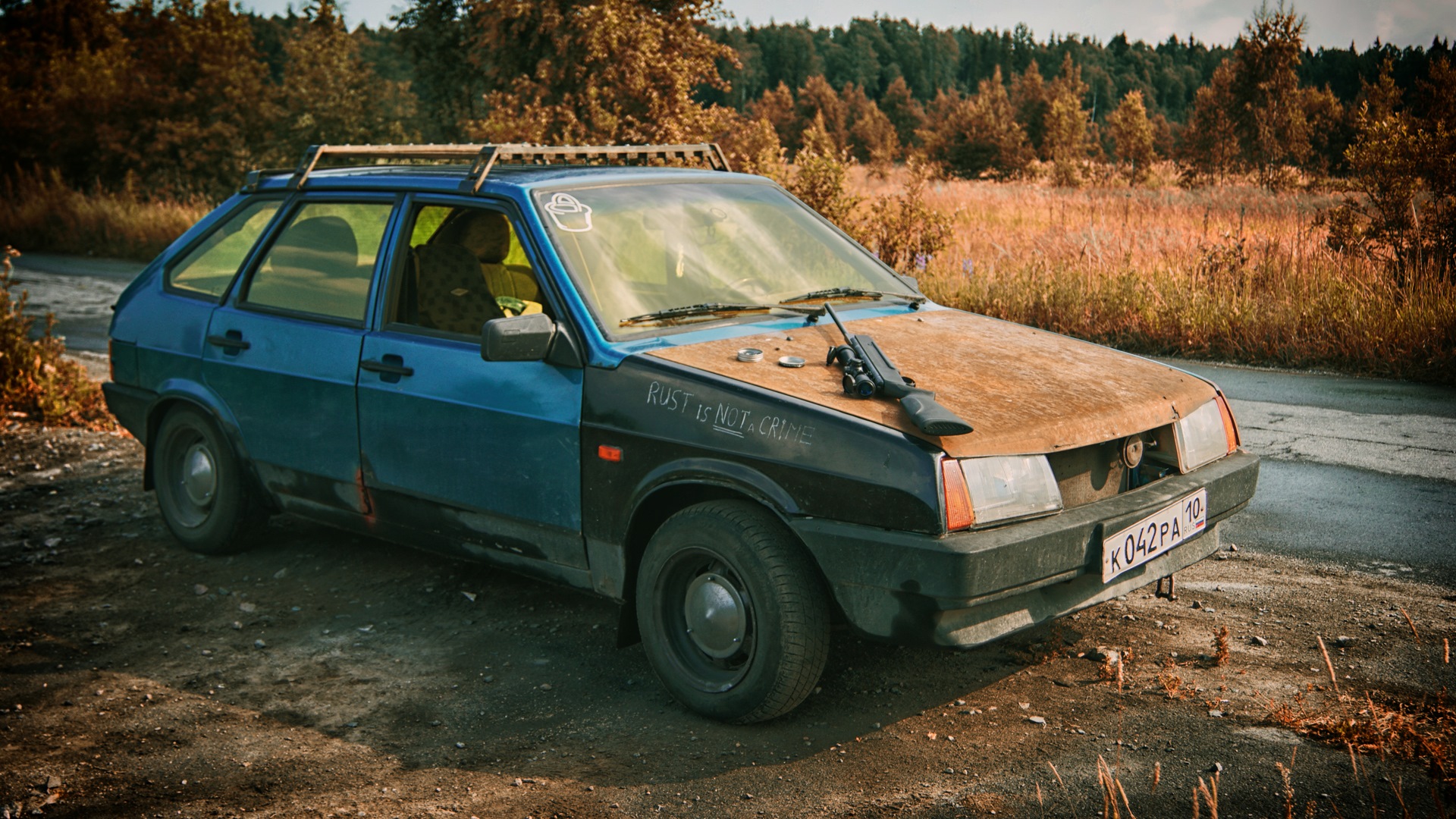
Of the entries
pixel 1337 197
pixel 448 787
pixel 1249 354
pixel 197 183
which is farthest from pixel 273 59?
pixel 448 787

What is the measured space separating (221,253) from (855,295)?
2.98 metres

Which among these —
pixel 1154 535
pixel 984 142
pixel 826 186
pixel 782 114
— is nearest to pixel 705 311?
pixel 1154 535

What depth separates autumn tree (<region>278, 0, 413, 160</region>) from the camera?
2375 centimetres

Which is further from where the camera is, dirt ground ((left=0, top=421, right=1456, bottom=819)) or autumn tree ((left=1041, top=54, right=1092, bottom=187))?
autumn tree ((left=1041, top=54, right=1092, bottom=187))

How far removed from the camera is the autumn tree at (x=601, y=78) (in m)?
15.4

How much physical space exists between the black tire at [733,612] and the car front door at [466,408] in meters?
0.43

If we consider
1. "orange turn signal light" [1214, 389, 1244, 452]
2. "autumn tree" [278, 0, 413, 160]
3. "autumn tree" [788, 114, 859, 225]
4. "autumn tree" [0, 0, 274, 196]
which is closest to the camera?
"orange turn signal light" [1214, 389, 1244, 452]

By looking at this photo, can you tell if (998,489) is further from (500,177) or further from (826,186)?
(826,186)

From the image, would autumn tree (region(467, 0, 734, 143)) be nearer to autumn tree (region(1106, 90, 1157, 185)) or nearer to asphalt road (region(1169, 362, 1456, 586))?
asphalt road (region(1169, 362, 1456, 586))

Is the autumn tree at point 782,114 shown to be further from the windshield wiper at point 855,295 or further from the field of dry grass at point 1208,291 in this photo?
the windshield wiper at point 855,295

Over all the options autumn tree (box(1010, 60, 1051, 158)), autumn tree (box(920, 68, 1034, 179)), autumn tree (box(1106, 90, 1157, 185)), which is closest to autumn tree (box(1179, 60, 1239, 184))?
autumn tree (box(1106, 90, 1157, 185))

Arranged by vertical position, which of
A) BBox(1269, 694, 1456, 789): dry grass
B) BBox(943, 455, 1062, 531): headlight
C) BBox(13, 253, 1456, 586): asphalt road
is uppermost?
BBox(943, 455, 1062, 531): headlight

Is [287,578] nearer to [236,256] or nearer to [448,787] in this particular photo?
[236,256]

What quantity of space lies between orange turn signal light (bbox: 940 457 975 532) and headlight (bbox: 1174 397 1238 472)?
1.08 metres
